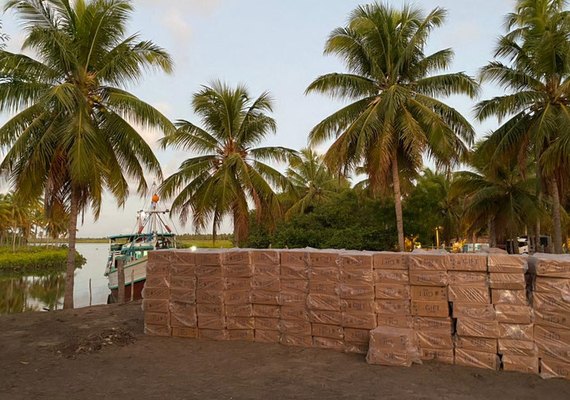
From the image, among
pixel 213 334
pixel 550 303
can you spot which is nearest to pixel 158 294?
pixel 213 334

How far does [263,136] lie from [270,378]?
13.3 metres

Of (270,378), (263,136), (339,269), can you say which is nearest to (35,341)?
(270,378)

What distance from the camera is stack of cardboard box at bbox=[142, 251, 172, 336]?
29.6ft

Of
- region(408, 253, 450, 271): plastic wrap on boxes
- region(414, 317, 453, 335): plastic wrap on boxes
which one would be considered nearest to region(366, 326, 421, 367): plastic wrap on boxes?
region(414, 317, 453, 335): plastic wrap on boxes

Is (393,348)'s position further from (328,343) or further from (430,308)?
(328,343)

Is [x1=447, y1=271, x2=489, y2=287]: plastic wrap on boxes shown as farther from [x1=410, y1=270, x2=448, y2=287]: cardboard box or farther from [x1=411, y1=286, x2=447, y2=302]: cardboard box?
[x1=411, y1=286, x2=447, y2=302]: cardboard box

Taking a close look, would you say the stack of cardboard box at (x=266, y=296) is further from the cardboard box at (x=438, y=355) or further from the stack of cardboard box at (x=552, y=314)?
the stack of cardboard box at (x=552, y=314)

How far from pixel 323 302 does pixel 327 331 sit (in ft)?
1.74

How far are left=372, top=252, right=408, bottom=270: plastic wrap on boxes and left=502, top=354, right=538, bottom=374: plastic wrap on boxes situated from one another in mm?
2037

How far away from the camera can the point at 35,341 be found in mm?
9039

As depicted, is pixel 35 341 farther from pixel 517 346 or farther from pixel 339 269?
pixel 517 346

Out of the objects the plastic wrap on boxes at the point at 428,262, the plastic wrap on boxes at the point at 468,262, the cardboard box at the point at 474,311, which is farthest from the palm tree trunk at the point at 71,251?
the cardboard box at the point at 474,311

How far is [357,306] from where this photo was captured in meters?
7.69

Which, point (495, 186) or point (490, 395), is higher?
point (495, 186)
